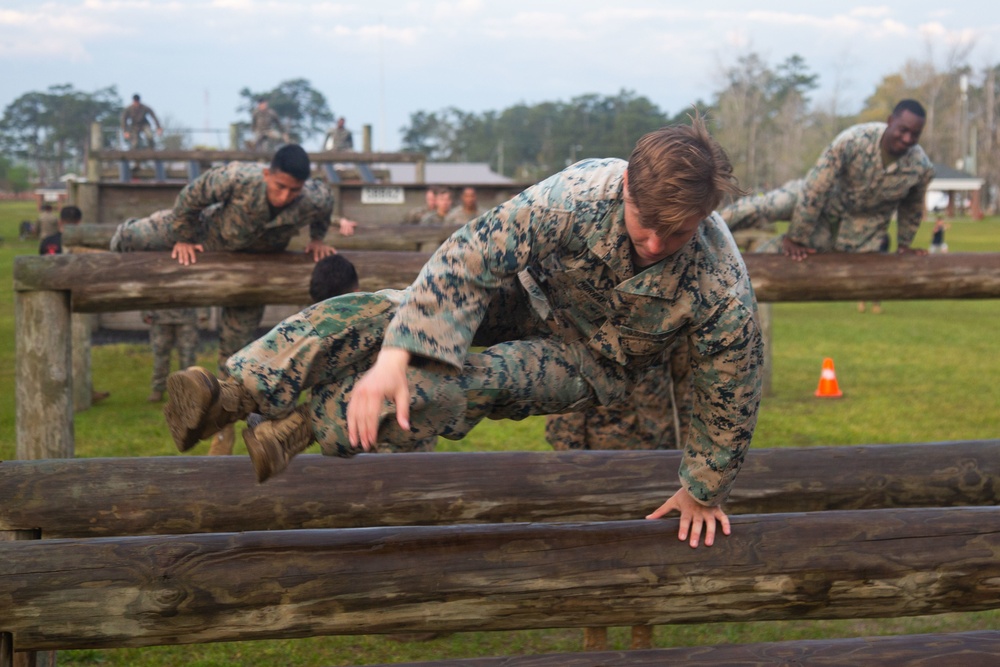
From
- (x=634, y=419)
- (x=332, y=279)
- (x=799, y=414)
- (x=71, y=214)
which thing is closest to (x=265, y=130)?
(x=71, y=214)

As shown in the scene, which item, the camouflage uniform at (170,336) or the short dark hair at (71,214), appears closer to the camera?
the camouflage uniform at (170,336)

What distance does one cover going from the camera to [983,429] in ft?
35.0

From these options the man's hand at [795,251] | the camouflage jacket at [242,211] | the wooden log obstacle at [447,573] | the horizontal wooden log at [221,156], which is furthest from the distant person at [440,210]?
the wooden log obstacle at [447,573]

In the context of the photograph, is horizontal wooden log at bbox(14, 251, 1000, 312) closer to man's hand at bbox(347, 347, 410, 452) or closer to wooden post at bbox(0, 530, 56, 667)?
wooden post at bbox(0, 530, 56, 667)

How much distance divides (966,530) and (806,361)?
12276mm

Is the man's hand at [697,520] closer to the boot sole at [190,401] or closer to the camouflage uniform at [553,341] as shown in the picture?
the camouflage uniform at [553,341]

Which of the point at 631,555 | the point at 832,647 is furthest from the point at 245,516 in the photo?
the point at 832,647

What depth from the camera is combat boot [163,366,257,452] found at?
3.54 m

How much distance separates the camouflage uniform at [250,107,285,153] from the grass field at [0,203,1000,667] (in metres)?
6.77

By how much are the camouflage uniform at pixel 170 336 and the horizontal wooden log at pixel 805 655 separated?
8.83m

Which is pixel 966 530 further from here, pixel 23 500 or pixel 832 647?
pixel 23 500

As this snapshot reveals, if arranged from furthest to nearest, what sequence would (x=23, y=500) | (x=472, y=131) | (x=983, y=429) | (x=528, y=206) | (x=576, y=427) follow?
(x=472, y=131) → (x=983, y=429) → (x=576, y=427) → (x=23, y=500) → (x=528, y=206)

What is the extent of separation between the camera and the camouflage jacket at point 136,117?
1080 inches

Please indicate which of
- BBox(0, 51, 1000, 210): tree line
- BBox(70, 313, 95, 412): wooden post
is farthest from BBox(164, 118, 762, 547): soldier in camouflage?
BBox(0, 51, 1000, 210): tree line
